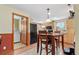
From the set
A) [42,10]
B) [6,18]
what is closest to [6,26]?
[6,18]

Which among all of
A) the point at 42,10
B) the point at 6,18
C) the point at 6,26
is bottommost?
the point at 6,26

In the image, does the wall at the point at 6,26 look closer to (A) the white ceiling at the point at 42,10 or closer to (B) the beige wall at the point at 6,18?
(B) the beige wall at the point at 6,18

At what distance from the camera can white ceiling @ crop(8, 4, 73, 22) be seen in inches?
77.3

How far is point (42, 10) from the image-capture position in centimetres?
201

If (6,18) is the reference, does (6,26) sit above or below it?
below

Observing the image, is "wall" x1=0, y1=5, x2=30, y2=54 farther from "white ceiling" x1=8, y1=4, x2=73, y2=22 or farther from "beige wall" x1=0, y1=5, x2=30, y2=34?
"white ceiling" x1=8, y1=4, x2=73, y2=22

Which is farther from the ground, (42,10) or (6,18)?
(42,10)

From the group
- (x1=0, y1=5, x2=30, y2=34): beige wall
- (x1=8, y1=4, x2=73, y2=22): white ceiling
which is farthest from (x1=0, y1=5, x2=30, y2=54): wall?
(x1=8, y1=4, x2=73, y2=22): white ceiling

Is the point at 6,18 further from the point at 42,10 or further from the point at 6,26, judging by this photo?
the point at 42,10

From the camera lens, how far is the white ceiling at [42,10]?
1963 mm

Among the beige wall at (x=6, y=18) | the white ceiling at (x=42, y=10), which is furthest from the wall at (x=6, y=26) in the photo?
the white ceiling at (x=42, y=10)
